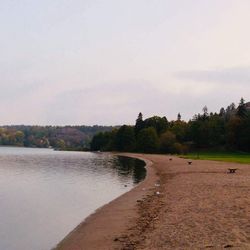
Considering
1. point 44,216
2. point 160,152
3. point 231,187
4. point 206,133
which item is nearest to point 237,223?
point 44,216

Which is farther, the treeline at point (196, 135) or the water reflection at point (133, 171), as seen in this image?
the treeline at point (196, 135)

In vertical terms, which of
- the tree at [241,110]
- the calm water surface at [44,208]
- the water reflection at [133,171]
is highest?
the tree at [241,110]

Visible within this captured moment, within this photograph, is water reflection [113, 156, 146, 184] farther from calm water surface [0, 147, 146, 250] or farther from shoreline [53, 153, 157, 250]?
shoreline [53, 153, 157, 250]

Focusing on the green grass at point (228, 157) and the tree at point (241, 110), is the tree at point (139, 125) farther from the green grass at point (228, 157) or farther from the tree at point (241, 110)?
the green grass at point (228, 157)

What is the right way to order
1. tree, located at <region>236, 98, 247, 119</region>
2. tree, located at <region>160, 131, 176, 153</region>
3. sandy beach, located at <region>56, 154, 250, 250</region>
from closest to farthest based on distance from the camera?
sandy beach, located at <region>56, 154, 250, 250</region>
tree, located at <region>236, 98, 247, 119</region>
tree, located at <region>160, 131, 176, 153</region>

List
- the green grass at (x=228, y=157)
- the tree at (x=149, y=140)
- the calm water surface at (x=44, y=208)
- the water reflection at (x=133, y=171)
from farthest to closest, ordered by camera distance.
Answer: the tree at (x=149, y=140) < the green grass at (x=228, y=157) < the water reflection at (x=133, y=171) < the calm water surface at (x=44, y=208)

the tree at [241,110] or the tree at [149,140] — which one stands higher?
the tree at [241,110]

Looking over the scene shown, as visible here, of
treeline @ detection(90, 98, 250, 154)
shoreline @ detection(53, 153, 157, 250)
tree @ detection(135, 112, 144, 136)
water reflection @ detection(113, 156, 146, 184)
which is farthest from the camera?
tree @ detection(135, 112, 144, 136)

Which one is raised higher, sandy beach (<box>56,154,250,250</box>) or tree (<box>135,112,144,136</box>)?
tree (<box>135,112,144,136</box>)

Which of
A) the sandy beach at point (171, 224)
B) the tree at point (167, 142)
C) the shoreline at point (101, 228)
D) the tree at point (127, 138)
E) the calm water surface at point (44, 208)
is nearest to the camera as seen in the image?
the sandy beach at point (171, 224)

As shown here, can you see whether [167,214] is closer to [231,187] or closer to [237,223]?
[237,223]

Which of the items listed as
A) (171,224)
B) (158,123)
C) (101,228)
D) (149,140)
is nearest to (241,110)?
(149,140)

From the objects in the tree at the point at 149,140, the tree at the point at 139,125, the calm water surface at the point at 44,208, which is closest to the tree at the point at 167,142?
the tree at the point at 149,140

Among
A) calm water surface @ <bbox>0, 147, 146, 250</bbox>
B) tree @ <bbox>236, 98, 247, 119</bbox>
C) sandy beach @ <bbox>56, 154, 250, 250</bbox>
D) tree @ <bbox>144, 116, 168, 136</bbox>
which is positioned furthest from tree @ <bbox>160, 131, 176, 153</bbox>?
sandy beach @ <bbox>56, 154, 250, 250</bbox>
